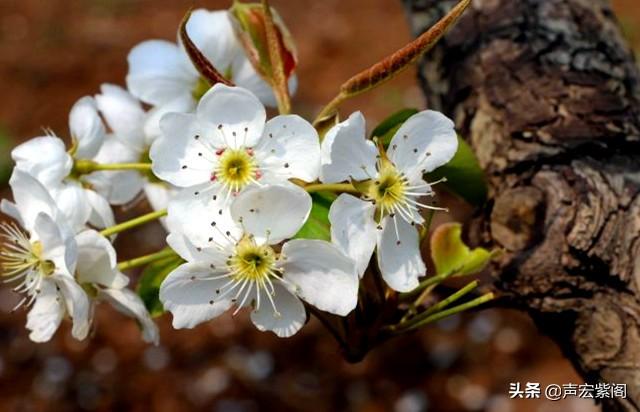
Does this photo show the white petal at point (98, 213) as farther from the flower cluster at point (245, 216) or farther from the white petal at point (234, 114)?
the white petal at point (234, 114)


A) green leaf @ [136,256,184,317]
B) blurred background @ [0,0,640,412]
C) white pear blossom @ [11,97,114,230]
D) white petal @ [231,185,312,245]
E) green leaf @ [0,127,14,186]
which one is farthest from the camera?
green leaf @ [0,127,14,186]

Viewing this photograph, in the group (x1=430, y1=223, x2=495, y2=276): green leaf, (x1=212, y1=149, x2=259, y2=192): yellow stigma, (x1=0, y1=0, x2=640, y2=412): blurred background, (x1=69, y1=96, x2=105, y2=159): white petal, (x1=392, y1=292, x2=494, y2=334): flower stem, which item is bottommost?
(x1=0, y1=0, x2=640, y2=412): blurred background

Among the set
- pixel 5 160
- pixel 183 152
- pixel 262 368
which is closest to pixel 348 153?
pixel 183 152

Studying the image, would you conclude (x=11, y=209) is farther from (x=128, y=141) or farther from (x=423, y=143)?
(x=423, y=143)

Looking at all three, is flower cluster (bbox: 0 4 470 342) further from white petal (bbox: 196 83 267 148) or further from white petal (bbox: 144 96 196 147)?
white petal (bbox: 144 96 196 147)

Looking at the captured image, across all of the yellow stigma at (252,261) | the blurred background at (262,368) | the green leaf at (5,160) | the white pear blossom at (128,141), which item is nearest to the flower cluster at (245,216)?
the yellow stigma at (252,261)

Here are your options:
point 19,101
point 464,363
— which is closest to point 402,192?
point 464,363

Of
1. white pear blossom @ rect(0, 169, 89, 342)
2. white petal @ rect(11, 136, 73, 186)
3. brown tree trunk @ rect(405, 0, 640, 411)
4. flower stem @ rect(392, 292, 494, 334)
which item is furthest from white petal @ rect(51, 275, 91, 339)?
brown tree trunk @ rect(405, 0, 640, 411)
